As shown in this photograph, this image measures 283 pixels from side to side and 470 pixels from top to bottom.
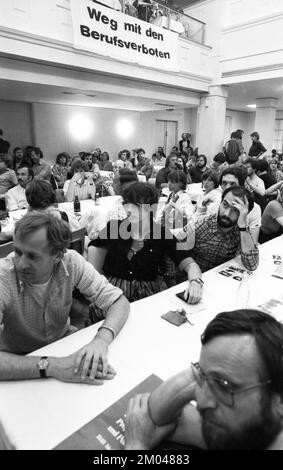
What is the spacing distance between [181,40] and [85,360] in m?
8.16

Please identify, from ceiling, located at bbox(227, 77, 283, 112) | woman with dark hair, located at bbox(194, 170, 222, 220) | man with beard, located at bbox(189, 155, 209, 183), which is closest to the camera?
woman with dark hair, located at bbox(194, 170, 222, 220)

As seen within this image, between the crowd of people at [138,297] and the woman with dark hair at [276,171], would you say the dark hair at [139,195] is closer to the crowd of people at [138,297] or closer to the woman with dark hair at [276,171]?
the crowd of people at [138,297]

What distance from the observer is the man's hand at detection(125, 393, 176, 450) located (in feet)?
2.69

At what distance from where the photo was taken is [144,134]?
13.2 metres

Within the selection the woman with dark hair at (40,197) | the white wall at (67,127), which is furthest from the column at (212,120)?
the woman with dark hair at (40,197)

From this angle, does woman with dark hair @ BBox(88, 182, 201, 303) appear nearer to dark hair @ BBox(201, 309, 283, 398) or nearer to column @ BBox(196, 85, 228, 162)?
dark hair @ BBox(201, 309, 283, 398)

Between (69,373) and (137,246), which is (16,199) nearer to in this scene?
(137,246)

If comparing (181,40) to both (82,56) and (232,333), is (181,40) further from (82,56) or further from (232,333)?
(232,333)

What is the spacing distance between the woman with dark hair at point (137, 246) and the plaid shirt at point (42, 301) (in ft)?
1.37

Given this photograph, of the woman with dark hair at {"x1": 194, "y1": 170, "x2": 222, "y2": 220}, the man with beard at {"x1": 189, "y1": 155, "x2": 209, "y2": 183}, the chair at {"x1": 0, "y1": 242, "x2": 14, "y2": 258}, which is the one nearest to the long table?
the chair at {"x1": 0, "y1": 242, "x2": 14, "y2": 258}

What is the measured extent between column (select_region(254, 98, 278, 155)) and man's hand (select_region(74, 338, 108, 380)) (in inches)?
400

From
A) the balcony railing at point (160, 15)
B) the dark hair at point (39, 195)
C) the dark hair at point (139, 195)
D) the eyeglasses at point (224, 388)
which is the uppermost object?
the balcony railing at point (160, 15)

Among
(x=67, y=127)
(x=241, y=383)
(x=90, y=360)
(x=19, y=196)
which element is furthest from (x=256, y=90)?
(x=241, y=383)

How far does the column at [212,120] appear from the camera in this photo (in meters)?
8.44
